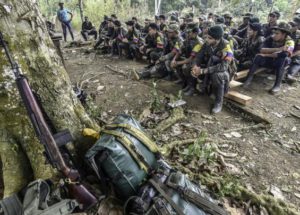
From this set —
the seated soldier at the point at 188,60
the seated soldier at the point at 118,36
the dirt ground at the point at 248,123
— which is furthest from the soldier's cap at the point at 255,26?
the seated soldier at the point at 118,36

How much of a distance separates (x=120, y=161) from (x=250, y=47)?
5.85 m

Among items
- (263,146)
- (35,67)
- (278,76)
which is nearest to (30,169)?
(35,67)

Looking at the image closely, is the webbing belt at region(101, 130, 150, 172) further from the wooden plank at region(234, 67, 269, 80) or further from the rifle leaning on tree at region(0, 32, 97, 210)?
the wooden plank at region(234, 67, 269, 80)

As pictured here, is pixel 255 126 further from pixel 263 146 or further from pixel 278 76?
pixel 278 76

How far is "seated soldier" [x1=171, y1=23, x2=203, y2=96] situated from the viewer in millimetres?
5578

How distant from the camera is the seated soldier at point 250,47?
6368 millimetres

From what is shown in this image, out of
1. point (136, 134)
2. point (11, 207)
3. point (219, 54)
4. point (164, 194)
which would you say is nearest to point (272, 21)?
point (219, 54)

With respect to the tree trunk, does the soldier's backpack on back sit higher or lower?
lower

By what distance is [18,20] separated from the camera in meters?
2.17

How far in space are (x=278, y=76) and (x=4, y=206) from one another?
592cm

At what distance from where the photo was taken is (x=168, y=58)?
6617 millimetres

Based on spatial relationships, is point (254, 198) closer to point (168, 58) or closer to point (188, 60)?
point (188, 60)

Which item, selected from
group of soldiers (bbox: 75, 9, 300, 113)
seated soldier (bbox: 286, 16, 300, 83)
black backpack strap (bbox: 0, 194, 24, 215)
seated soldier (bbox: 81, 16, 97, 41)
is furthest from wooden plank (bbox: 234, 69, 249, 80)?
seated soldier (bbox: 81, 16, 97, 41)

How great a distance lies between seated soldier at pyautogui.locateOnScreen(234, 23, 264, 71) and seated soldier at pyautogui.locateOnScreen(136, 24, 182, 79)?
1819 millimetres
